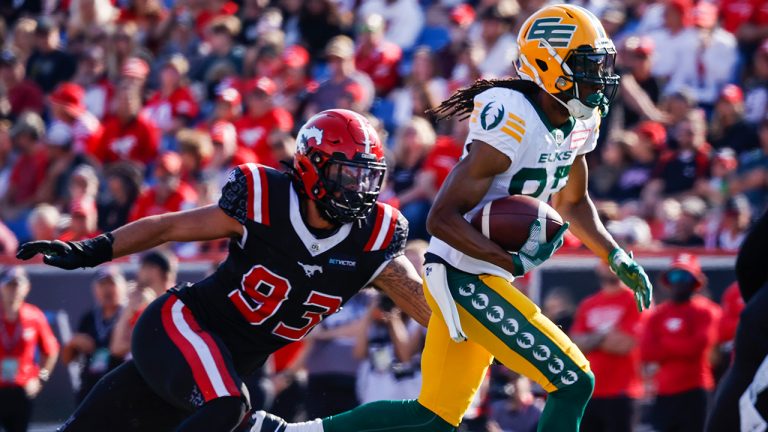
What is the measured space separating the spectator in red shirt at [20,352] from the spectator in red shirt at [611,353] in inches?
140

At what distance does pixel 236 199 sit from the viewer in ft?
17.6

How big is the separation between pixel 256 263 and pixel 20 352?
4.08m

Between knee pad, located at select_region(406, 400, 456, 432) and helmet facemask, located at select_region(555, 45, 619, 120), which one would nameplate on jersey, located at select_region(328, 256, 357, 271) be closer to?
knee pad, located at select_region(406, 400, 456, 432)

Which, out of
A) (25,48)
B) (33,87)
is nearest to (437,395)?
(33,87)

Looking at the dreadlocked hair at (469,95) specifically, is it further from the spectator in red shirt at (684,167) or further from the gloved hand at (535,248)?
the spectator in red shirt at (684,167)

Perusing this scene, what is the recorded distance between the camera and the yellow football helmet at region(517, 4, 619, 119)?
5.35 metres

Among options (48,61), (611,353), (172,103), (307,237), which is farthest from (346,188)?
(48,61)

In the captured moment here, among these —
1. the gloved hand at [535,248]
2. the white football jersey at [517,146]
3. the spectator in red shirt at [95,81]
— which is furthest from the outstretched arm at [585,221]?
the spectator in red shirt at [95,81]

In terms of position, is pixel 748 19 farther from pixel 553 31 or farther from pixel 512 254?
pixel 512 254

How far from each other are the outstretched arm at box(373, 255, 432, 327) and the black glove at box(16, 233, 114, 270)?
1.12 m

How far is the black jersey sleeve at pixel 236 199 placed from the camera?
536 centimetres

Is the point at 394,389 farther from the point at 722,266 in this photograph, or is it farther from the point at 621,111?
the point at 621,111

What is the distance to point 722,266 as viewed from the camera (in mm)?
8633

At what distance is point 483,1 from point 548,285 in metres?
3.78
